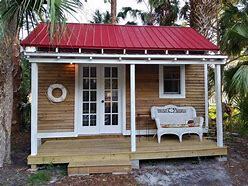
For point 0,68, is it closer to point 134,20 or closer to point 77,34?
point 77,34

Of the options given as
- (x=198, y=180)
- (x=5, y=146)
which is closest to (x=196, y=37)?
(x=198, y=180)

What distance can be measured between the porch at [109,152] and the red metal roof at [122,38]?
232 cm

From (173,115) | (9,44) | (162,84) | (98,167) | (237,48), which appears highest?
(237,48)

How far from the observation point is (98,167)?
570 cm

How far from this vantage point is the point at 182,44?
706 centimetres

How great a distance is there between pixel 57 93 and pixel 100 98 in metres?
1.17

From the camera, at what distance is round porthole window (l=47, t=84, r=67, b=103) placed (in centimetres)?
757

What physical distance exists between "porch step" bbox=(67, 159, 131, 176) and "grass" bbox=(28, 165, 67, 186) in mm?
297

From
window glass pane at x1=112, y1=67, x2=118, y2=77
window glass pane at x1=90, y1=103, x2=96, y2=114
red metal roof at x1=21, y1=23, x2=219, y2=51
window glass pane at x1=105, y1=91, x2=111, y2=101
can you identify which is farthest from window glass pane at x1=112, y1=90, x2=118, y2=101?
red metal roof at x1=21, y1=23, x2=219, y2=51

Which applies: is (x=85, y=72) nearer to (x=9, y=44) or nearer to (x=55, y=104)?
(x=55, y=104)

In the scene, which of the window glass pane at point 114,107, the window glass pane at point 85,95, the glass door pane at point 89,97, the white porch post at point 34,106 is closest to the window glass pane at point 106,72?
the glass door pane at point 89,97

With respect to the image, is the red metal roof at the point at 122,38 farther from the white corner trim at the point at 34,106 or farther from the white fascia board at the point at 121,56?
the white corner trim at the point at 34,106

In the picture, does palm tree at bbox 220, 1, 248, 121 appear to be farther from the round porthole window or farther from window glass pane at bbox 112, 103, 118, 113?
the round porthole window

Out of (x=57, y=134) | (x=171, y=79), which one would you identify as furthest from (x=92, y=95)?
(x=171, y=79)
